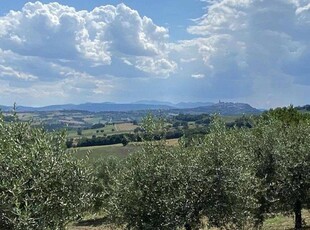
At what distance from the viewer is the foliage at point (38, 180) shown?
15781 millimetres

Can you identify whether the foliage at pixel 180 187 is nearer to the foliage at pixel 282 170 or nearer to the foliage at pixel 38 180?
the foliage at pixel 38 180

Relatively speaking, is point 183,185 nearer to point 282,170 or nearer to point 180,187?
point 180,187

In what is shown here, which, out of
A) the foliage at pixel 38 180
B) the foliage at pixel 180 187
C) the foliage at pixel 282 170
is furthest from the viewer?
the foliage at pixel 282 170

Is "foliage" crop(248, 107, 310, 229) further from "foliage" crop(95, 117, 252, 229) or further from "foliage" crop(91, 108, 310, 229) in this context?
"foliage" crop(95, 117, 252, 229)

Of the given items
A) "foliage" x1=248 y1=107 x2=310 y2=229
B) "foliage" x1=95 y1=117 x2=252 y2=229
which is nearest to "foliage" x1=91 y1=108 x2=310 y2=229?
"foliage" x1=95 y1=117 x2=252 y2=229

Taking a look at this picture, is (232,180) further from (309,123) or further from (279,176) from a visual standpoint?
(309,123)

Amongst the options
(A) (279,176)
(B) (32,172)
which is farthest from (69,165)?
(A) (279,176)

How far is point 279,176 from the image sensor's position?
111 feet

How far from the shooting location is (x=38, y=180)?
16.6m

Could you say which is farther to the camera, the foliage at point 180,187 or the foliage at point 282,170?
the foliage at point 282,170

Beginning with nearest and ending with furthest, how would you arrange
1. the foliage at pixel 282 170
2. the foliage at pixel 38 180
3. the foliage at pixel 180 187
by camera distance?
the foliage at pixel 38 180 < the foliage at pixel 180 187 < the foliage at pixel 282 170

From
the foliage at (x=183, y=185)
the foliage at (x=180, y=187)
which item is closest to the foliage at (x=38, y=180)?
the foliage at (x=183, y=185)

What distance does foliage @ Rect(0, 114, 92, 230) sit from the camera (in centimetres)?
1578

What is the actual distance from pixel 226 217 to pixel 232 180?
2210 millimetres
